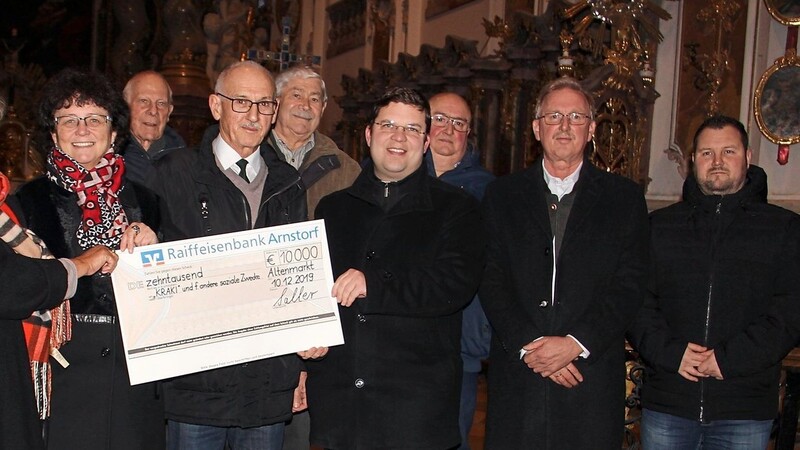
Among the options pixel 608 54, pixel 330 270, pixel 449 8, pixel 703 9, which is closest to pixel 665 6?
pixel 703 9

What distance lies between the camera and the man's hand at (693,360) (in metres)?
3.68

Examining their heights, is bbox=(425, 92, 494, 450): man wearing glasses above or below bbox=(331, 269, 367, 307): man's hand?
above

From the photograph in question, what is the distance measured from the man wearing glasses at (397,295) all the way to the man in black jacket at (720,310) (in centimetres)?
86

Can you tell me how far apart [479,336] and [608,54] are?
464 centimetres

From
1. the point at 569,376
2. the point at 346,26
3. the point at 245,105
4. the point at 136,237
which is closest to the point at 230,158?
the point at 245,105

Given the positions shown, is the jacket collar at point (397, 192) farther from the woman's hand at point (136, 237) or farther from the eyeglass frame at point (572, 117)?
the woman's hand at point (136, 237)

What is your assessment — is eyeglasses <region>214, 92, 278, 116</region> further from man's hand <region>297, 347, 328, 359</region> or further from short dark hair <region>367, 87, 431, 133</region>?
man's hand <region>297, 347, 328, 359</region>

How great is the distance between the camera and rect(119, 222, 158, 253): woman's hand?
3.26 metres

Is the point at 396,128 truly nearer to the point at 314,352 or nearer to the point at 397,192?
the point at 397,192

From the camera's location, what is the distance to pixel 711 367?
3.66 m

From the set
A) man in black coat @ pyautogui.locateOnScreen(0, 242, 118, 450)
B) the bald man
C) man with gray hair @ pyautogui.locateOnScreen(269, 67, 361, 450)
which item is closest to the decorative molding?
the bald man

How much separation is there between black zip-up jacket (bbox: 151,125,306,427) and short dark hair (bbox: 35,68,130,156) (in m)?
0.36

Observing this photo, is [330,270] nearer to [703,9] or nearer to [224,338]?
[224,338]

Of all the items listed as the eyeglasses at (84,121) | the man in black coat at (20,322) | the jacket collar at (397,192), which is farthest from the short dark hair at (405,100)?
the man in black coat at (20,322)
